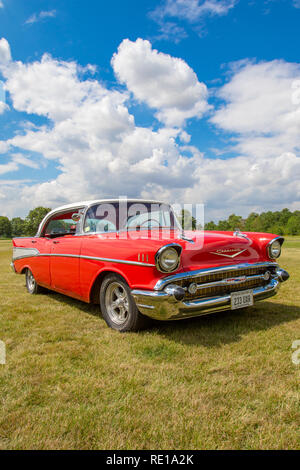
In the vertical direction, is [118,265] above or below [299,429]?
above

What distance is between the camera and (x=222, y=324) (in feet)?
12.2

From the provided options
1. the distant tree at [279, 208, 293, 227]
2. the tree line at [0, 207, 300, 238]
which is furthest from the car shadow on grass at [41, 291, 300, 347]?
the distant tree at [279, 208, 293, 227]

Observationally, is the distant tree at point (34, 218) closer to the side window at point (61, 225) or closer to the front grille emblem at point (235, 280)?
the side window at point (61, 225)

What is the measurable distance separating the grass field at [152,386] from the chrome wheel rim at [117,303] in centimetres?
21

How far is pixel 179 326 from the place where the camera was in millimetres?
3633

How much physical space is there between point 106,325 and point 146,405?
69.3 inches

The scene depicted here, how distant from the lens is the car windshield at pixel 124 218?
432cm

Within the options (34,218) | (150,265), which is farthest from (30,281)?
(34,218)

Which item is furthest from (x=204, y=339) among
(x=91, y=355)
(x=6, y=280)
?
(x=6, y=280)

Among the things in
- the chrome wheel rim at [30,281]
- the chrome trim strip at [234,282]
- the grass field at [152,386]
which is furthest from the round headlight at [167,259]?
the chrome wheel rim at [30,281]

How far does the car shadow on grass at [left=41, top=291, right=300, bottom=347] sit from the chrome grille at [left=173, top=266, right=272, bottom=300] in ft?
1.43

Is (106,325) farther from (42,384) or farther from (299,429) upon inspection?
(299,429)

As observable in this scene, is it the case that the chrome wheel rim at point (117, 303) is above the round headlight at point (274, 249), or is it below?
below
